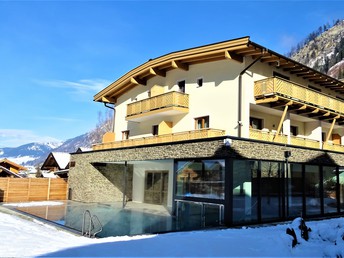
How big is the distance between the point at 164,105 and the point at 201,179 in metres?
6.34

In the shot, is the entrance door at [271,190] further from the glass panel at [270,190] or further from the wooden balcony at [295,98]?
the wooden balcony at [295,98]

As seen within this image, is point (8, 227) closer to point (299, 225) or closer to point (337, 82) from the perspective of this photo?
point (299, 225)

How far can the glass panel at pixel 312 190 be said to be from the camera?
15.6 metres

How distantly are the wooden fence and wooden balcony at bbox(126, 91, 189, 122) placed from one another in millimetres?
7799

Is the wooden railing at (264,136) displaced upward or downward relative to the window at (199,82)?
downward

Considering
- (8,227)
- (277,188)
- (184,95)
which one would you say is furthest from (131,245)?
(184,95)

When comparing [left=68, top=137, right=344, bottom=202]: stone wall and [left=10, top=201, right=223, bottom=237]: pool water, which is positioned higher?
[left=68, top=137, right=344, bottom=202]: stone wall

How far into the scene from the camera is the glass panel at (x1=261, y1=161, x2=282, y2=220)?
13.5 m

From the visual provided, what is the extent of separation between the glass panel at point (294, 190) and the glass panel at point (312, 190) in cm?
62

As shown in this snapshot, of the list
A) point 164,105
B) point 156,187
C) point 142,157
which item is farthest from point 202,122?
point 156,187

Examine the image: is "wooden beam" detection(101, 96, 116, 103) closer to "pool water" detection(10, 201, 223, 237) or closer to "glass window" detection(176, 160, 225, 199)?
"pool water" detection(10, 201, 223, 237)

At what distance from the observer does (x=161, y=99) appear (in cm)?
1934

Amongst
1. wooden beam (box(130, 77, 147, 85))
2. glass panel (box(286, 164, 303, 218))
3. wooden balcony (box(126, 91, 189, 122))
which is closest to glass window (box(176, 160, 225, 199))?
glass panel (box(286, 164, 303, 218))

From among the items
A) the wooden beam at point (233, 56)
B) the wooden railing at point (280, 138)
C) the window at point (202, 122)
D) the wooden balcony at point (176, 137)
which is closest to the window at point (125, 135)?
the wooden balcony at point (176, 137)
